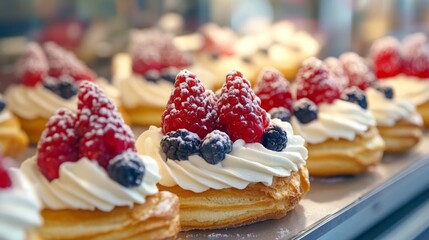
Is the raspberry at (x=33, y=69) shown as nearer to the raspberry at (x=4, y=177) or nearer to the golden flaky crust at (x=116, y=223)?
the golden flaky crust at (x=116, y=223)

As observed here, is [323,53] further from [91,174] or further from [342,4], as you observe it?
[91,174]

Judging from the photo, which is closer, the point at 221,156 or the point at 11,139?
the point at 221,156

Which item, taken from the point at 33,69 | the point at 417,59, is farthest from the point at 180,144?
the point at 417,59

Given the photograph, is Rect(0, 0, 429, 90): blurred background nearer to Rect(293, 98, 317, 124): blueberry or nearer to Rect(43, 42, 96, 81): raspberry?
Rect(43, 42, 96, 81): raspberry

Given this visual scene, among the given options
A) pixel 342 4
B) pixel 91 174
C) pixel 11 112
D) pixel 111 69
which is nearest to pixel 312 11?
pixel 342 4

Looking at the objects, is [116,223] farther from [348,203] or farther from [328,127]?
[328,127]

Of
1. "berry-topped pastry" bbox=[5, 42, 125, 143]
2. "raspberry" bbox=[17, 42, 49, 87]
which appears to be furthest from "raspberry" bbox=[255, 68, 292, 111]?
"raspberry" bbox=[17, 42, 49, 87]
